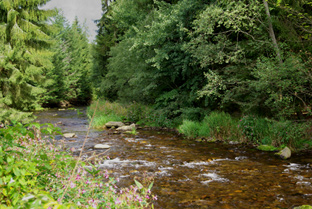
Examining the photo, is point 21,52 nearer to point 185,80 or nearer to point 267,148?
point 185,80

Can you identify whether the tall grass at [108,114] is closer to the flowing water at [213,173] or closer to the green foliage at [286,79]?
the flowing water at [213,173]

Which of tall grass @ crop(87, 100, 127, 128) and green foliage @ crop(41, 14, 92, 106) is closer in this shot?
tall grass @ crop(87, 100, 127, 128)

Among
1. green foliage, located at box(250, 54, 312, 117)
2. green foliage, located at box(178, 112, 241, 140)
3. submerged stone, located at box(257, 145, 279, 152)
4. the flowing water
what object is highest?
green foliage, located at box(250, 54, 312, 117)

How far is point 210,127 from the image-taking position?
10.8 metres

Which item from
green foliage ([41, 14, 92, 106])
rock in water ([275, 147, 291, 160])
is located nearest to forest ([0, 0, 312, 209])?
rock in water ([275, 147, 291, 160])

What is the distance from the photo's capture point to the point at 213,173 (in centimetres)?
623

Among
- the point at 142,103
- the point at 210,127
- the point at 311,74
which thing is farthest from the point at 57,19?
the point at 311,74

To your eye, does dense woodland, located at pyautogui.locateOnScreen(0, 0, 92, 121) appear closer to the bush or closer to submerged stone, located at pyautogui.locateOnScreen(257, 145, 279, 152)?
the bush

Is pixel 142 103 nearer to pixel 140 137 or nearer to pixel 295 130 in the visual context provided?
pixel 140 137

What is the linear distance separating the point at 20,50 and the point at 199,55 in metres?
12.1

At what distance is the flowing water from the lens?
15.2 feet

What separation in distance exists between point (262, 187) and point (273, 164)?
1927 millimetres

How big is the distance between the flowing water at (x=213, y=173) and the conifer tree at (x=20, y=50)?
908 centimetres

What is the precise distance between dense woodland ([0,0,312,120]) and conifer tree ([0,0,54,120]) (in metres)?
0.06
